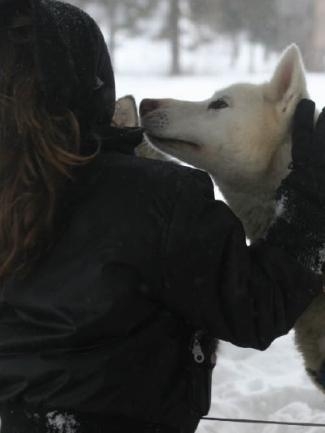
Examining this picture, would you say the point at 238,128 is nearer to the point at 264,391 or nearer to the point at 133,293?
the point at 133,293

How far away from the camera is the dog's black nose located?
6.17 ft

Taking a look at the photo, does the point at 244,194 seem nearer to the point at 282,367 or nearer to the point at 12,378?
the point at 12,378

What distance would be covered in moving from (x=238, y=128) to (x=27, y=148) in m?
0.87

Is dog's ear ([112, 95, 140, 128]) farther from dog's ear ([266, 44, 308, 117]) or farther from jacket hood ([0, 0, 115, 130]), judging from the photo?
jacket hood ([0, 0, 115, 130])

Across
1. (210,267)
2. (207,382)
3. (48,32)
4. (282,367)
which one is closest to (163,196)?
(210,267)

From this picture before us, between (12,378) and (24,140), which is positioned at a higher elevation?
(24,140)

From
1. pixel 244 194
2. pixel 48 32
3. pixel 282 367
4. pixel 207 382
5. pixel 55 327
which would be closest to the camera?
pixel 48 32

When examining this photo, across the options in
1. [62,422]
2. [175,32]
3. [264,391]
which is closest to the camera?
[62,422]

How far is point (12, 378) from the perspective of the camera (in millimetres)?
1330

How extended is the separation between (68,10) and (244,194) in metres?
0.89

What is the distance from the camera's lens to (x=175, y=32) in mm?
19797

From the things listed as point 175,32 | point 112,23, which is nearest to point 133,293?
point 175,32

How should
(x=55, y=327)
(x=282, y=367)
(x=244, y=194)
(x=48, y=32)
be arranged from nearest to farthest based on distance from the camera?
1. (x=48, y=32)
2. (x=55, y=327)
3. (x=244, y=194)
4. (x=282, y=367)

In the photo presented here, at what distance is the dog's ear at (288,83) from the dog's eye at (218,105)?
145 mm
